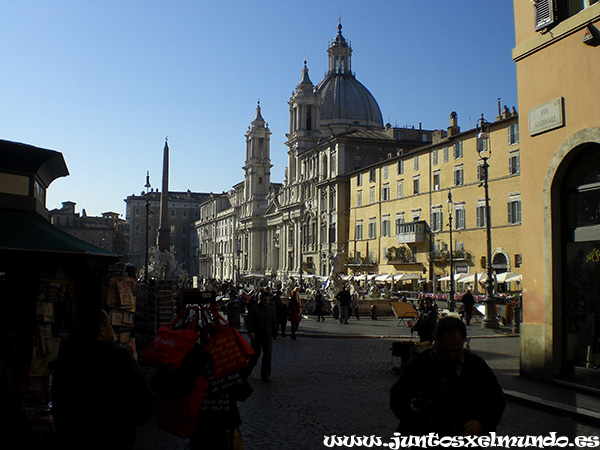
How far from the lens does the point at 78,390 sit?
3.78m

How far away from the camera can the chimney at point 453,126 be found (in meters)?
50.8

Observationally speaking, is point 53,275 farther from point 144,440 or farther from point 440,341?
point 440,341

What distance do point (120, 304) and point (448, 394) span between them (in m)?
6.75

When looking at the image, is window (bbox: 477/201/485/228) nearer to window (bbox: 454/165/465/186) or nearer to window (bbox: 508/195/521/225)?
window (bbox: 508/195/521/225)

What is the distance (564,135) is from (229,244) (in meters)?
110

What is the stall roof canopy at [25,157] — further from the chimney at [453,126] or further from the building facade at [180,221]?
the building facade at [180,221]

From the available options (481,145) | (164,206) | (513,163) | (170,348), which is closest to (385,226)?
(481,145)

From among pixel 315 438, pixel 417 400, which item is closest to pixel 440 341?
pixel 417 400

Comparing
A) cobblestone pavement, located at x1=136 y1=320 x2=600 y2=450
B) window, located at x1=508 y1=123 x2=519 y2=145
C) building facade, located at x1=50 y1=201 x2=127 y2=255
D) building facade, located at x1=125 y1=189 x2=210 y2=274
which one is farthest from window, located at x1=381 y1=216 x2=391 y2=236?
building facade, located at x1=125 y1=189 x2=210 y2=274

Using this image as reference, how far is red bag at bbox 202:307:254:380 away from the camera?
543 cm

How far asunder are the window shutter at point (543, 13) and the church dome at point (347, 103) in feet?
253

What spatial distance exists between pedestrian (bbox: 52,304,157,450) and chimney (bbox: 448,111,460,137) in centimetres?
4922

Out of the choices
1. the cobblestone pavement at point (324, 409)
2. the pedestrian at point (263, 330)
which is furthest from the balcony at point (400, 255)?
the pedestrian at point (263, 330)

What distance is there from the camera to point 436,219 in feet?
165
